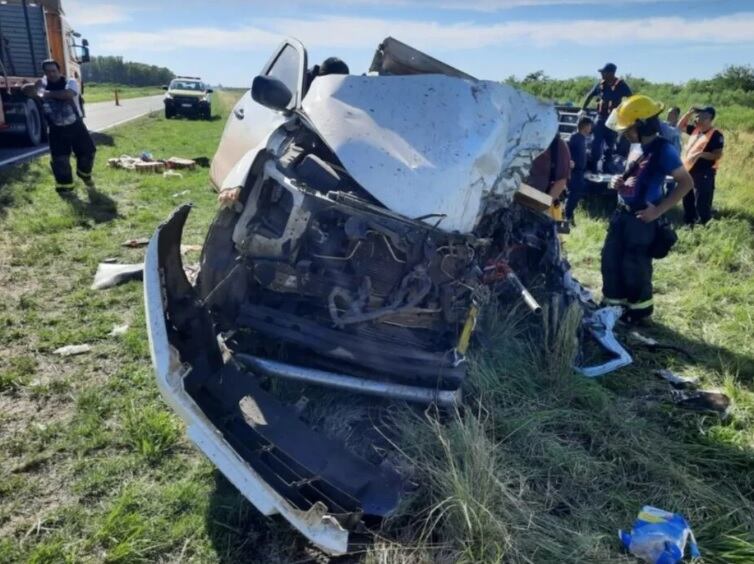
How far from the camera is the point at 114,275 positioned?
4.80 m

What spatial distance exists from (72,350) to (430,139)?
101 inches

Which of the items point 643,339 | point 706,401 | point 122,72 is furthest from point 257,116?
point 122,72

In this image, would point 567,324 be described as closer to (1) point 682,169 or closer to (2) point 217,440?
(1) point 682,169

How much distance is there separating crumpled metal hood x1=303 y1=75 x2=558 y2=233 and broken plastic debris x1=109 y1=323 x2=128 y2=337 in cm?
196

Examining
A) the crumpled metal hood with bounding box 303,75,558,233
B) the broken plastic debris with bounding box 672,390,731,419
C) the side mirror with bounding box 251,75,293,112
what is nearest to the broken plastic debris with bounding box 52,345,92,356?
the side mirror with bounding box 251,75,293,112

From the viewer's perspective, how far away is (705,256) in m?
6.66

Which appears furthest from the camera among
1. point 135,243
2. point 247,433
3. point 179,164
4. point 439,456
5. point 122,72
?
point 122,72

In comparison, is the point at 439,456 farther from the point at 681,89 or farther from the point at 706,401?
the point at 681,89

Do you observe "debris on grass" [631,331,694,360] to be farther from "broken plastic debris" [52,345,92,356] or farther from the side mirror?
"broken plastic debris" [52,345,92,356]

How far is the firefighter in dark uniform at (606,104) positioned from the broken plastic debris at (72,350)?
24.5 ft

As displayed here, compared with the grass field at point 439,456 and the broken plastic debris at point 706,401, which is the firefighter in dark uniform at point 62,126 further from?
the broken plastic debris at point 706,401

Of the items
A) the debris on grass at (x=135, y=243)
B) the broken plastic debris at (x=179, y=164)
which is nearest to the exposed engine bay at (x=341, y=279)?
the debris on grass at (x=135, y=243)

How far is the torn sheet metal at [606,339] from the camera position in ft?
12.7

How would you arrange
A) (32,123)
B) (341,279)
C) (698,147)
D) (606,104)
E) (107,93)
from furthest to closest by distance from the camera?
(107,93)
(32,123)
(606,104)
(698,147)
(341,279)
